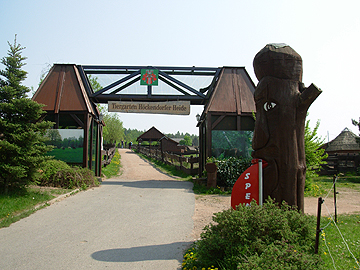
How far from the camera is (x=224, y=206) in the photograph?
8820 millimetres

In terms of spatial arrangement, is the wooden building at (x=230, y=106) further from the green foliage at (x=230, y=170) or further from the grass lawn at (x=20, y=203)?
the grass lawn at (x=20, y=203)

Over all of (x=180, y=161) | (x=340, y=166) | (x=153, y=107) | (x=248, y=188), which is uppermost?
(x=153, y=107)

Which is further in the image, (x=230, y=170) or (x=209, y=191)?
(x=230, y=170)

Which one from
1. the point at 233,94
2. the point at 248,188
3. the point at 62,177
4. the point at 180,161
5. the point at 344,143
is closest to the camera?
the point at 248,188

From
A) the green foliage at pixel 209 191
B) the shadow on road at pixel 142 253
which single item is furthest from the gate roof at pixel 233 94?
the shadow on road at pixel 142 253

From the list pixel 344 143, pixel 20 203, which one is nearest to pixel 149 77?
pixel 20 203

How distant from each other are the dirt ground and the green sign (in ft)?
20.2

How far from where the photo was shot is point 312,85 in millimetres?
4438

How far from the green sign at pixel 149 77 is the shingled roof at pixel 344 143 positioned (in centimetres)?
2035

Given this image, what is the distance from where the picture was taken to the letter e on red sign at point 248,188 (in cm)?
473

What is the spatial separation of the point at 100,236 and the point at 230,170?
751 centimetres

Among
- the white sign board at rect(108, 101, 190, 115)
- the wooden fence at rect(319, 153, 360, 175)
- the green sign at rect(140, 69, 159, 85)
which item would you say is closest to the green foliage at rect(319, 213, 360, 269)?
the white sign board at rect(108, 101, 190, 115)

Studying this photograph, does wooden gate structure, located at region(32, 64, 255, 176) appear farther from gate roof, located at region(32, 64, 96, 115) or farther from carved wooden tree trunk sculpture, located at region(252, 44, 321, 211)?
carved wooden tree trunk sculpture, located at region(252, 44, 321, 211)

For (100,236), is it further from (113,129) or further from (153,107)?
(113,129)
